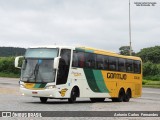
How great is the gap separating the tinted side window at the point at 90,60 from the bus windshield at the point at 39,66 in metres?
2.84

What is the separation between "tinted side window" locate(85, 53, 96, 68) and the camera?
27641 mm

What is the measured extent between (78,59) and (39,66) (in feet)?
8.50

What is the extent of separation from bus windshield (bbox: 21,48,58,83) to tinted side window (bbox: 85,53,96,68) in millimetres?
2841

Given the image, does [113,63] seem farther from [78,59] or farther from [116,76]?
[78,59]

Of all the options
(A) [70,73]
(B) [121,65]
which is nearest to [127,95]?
(B) [121,65]

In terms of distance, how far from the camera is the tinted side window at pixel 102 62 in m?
29.0

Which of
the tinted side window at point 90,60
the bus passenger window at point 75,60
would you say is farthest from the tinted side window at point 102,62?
the bus passenger window at point 75,60

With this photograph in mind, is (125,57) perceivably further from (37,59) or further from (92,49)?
(37,59)

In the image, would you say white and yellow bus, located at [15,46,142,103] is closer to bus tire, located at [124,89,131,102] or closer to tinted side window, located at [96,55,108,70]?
tinted side window, located at [96,55,108,70]

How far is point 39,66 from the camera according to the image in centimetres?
2517

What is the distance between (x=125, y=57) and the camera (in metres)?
32.8

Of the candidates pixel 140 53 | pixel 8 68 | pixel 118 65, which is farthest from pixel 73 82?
pixel 140 53

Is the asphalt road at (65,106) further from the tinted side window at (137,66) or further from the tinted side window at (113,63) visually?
the tinted side window at (137,66)

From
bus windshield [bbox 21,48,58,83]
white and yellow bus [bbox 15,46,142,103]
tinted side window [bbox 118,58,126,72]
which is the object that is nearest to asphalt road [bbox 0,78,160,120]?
white and yellow bus [bbox 15,46,142,103]
